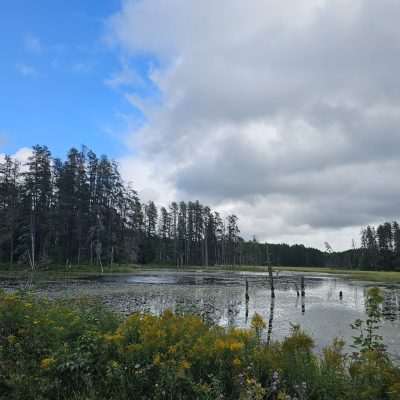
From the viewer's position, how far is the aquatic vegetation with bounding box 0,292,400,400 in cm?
416

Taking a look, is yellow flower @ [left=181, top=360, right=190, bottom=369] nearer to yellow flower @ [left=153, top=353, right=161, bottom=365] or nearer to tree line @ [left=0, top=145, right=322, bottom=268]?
yellow flower @ [left=153, top=353, right=161, bottom=365]

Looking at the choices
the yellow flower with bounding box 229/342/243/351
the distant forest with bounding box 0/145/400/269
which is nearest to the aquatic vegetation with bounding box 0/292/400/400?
the yellow flower with bounding box 229/342/243/351

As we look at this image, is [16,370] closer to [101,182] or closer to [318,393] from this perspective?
[318,393]

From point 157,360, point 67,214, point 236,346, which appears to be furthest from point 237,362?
point 67,214

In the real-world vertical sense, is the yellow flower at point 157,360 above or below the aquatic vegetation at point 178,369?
above

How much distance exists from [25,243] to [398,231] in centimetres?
9285

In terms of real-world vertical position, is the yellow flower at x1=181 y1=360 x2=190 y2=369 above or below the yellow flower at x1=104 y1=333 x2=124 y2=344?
below

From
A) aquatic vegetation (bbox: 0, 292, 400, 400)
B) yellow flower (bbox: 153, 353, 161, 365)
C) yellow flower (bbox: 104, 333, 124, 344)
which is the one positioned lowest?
aquatic vegetation (bbox: 0, 292, 400, 400)

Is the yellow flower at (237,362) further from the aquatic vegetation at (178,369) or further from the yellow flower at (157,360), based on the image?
the yellow flower at (157,360)

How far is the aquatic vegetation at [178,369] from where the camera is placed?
13.7 ft

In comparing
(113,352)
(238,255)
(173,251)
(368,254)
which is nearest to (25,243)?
(173,251)

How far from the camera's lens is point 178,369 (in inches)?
165

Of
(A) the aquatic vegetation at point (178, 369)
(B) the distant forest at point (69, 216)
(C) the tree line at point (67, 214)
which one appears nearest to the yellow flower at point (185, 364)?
(A) the aquatic vegetation at point (178, 369)

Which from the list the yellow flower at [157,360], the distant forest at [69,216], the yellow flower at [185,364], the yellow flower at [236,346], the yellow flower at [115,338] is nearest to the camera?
the yellow flower at [185,364]
